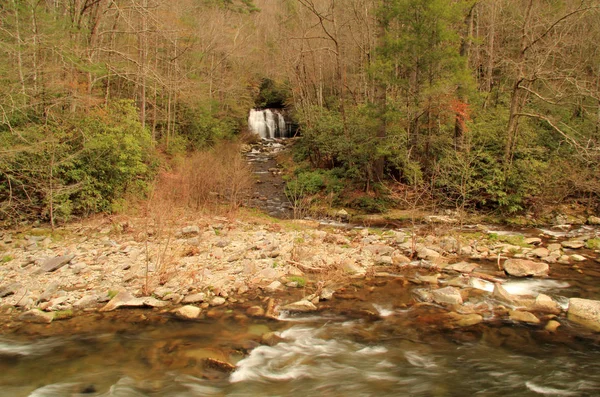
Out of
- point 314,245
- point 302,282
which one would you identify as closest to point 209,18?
point 314,245

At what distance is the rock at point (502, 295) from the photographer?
6.64 metres

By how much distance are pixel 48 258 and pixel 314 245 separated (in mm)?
6067

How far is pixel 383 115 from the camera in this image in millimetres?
14672

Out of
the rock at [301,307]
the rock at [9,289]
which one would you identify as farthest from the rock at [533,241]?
the rock at [9,289]

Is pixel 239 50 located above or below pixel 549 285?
above

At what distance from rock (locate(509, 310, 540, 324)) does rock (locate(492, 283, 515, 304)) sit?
35 centimetres

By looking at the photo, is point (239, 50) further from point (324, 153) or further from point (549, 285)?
point (549, 285)

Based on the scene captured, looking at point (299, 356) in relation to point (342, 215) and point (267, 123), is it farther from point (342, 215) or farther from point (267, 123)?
point (267, 123)

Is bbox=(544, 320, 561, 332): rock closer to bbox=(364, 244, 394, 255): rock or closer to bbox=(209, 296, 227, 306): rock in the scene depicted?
bbox=(364, 244, 394, 255): rock

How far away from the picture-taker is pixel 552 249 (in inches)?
384

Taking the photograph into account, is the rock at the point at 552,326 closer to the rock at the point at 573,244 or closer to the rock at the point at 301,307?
the rock at the point at 301,307

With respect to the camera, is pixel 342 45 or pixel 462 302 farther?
pixel 342 45

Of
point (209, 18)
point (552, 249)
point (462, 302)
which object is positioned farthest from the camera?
point (209, 18)

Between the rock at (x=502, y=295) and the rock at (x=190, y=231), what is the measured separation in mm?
7445
